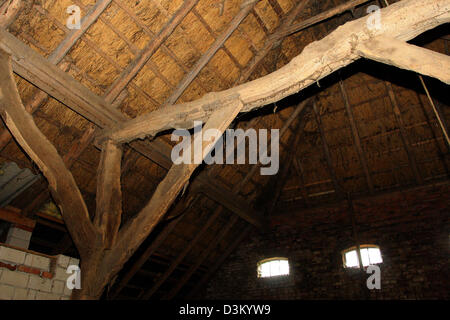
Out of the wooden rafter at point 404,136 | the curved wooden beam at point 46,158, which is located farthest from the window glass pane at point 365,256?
the curved wooden beam at point 46,158

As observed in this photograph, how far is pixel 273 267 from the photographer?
646 centimetres

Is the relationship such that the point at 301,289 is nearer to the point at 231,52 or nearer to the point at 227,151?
the point at 227,151

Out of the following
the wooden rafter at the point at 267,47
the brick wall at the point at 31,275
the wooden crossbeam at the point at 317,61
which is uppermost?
the wooden rafter at the point at 267,47

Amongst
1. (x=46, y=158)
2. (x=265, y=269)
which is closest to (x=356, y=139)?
(x=265, y=269)

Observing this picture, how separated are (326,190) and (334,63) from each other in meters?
4.18

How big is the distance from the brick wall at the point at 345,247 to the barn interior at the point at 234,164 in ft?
0.07

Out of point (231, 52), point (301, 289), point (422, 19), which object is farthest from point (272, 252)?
point (422, 19)

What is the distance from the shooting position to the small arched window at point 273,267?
20.7 feet

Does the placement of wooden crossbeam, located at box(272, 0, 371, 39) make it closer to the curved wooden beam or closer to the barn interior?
the barn interior

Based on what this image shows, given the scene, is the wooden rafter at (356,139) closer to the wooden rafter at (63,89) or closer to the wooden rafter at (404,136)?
the wooden rafter at (404,136)

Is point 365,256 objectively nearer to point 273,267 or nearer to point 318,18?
point 273,267

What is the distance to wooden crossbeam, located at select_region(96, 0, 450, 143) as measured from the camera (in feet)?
7.75

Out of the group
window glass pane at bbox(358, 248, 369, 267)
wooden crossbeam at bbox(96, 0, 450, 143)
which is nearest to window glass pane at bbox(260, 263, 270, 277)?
window glass pane at bbox(358, 248, 369, 267)

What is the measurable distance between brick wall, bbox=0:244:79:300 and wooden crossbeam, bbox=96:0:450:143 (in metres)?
1.66
